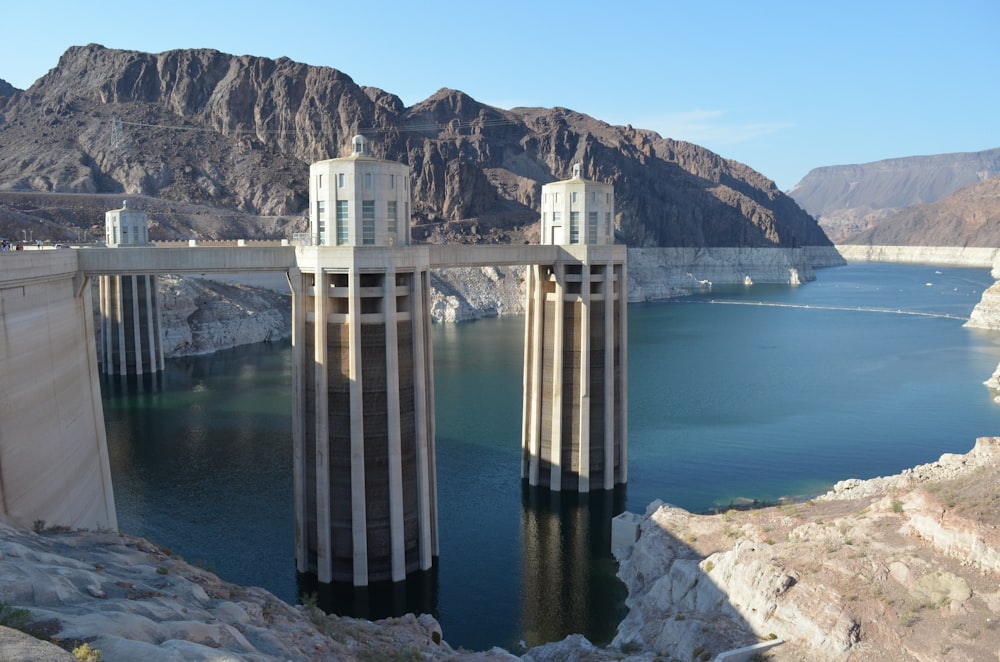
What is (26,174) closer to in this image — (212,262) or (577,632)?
(212,262)

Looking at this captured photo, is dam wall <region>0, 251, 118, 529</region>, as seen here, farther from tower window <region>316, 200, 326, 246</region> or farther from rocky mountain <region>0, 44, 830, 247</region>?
rocky mountain <region>0, 44, 830, 247</region>

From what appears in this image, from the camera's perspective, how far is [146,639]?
34.7ft

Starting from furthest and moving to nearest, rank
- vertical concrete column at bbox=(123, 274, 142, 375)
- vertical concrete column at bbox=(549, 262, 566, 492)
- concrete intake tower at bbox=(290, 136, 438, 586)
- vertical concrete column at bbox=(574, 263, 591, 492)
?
vertical concrete column at bbox=(123, 274, 142, 375) < vertical concrete column at bbox=(549, 262, 566, 492) < vertical concrete column at bbox=(574, 263, 591, 492) < concrete intake tower at bbox=(290, 136, 438, 586)

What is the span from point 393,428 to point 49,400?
10.5 meters

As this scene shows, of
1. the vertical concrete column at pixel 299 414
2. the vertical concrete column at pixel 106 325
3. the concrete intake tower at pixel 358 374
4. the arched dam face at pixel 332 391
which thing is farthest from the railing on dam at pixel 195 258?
the vertical concrete column at pixel 106 325

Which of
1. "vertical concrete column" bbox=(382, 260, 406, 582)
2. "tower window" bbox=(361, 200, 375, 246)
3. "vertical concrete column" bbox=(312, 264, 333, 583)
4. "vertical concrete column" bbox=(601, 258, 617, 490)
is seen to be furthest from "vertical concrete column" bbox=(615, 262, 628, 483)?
"vertical concrete column" bbox=(312, 264, 333, 583)

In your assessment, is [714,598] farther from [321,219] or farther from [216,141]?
[216,141]

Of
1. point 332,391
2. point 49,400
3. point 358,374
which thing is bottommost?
point 332,391

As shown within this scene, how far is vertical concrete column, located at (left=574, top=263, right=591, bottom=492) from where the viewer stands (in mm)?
37562

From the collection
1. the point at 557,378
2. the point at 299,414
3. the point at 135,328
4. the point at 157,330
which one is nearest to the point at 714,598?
the point at 299,414

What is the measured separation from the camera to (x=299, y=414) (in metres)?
28.3

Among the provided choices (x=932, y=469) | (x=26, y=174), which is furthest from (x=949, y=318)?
(x=26, y=174)

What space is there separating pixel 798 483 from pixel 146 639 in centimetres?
3630

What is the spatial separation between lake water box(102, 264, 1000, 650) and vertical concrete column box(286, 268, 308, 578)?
1.41 metres
